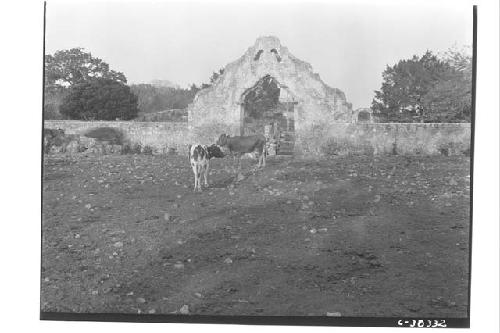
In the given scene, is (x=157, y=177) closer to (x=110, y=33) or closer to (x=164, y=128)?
(x=164, y=128)

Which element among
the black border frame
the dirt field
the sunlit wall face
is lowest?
the black border frame

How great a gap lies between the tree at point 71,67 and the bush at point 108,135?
76 cm

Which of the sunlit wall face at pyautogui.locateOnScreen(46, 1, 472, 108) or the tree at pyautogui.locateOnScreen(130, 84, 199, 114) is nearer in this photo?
the sunlit wall face at pyautogui.locateOnScreen(46, 1, 472, 108)

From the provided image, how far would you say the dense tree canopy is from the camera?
22.6 ft

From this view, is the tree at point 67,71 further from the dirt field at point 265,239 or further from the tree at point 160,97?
the dirt field at point 265,239

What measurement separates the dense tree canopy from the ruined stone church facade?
60 cm

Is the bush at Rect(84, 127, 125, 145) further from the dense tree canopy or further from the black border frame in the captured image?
the dense tree canopy

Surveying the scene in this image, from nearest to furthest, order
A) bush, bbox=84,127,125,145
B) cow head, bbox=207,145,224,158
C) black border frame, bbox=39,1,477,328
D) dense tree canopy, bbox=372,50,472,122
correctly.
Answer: black border frame, bbox=39,1,477,328 < dense tree canopy, bbox=372,50,472,122 < cow head, bbox=207,145,224,158 < bush, bbox=84,127,125,145

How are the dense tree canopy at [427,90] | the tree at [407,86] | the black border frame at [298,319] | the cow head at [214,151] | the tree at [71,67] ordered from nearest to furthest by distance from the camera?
the black border frame at [298,319] → the dense tree canopy at [427,90] → the tree at [407,86] → the tree at [71,67] → the cow head at [214,151]

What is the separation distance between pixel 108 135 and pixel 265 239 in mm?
2734

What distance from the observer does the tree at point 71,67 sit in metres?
7.17

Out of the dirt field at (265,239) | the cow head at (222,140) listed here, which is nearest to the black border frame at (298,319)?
the dirt field at (265,239)

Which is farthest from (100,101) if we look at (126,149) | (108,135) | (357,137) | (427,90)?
(427,90)

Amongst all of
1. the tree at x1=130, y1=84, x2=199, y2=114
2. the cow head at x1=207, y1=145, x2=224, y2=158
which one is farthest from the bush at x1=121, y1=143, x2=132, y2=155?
the cow head at x1=207, y1=145, x2=224, y2=158
